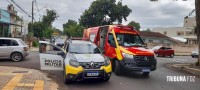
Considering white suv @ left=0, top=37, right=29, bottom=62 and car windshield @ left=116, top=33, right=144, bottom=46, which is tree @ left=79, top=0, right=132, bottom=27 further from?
car windshield @ left=116, top=33, right=144, bottom=46

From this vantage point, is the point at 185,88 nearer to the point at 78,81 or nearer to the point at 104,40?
the point at 78,81

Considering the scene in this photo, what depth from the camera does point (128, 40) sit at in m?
15.2

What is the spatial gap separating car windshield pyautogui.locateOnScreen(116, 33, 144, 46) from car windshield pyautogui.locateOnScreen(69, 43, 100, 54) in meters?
2.27

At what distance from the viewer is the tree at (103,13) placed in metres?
59.8

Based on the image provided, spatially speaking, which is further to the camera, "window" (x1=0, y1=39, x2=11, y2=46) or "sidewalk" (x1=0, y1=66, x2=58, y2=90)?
"window" (x1=0, y1=39, x2=11, y2=46)

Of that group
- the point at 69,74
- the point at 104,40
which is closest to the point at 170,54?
the point at 104,40

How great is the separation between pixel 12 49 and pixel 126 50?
894cm

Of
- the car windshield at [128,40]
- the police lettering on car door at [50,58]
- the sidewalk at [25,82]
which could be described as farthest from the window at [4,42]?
the car windshield at [128,40]

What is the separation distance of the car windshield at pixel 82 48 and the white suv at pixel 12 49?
25.5 feet

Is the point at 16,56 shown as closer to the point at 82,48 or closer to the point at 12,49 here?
the point at 12,49

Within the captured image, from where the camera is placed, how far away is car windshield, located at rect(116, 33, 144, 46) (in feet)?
48.8

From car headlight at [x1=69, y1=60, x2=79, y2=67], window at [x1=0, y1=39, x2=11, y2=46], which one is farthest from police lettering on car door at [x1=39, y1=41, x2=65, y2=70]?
window at [x1=0, y1=39, x2=11, y2=46]

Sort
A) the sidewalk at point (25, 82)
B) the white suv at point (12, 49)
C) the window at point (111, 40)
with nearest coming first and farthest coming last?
1. the sidewalk at point (25, 82)
2. the window at point (111, 40)
3. the white suv at point (12, 49)

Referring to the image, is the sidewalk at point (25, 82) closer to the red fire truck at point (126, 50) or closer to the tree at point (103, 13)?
the red fire truck at point (126, 50)
